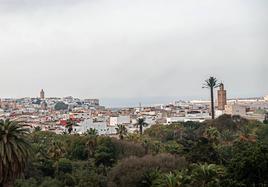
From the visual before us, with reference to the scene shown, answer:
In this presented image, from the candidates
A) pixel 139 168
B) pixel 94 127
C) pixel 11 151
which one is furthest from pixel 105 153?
pixel 94 127

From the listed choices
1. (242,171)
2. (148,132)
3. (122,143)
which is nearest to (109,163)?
(122,143)

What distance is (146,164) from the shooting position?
36.6 metres

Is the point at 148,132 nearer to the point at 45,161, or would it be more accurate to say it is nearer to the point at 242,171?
the point at 45,161

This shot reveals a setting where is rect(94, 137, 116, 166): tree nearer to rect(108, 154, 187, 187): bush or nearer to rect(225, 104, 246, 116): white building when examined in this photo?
rect(108, 154, 187, 187): bush

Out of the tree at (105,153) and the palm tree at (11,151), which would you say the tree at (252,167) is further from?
the tree at (105,153)

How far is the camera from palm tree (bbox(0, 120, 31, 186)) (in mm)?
24359

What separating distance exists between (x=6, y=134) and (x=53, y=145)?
25368 mm

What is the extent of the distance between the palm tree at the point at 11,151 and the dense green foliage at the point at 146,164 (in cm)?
759

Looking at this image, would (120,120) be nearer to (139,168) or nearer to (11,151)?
(139,168)

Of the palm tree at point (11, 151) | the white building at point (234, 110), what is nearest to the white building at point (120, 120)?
the white building at point (234, 110)

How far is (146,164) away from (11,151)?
46.4 feet

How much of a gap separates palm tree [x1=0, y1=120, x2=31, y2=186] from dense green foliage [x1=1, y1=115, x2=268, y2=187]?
7594 mm

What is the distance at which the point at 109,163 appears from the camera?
48.3 m

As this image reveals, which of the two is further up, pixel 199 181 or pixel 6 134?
pixel 6 134
